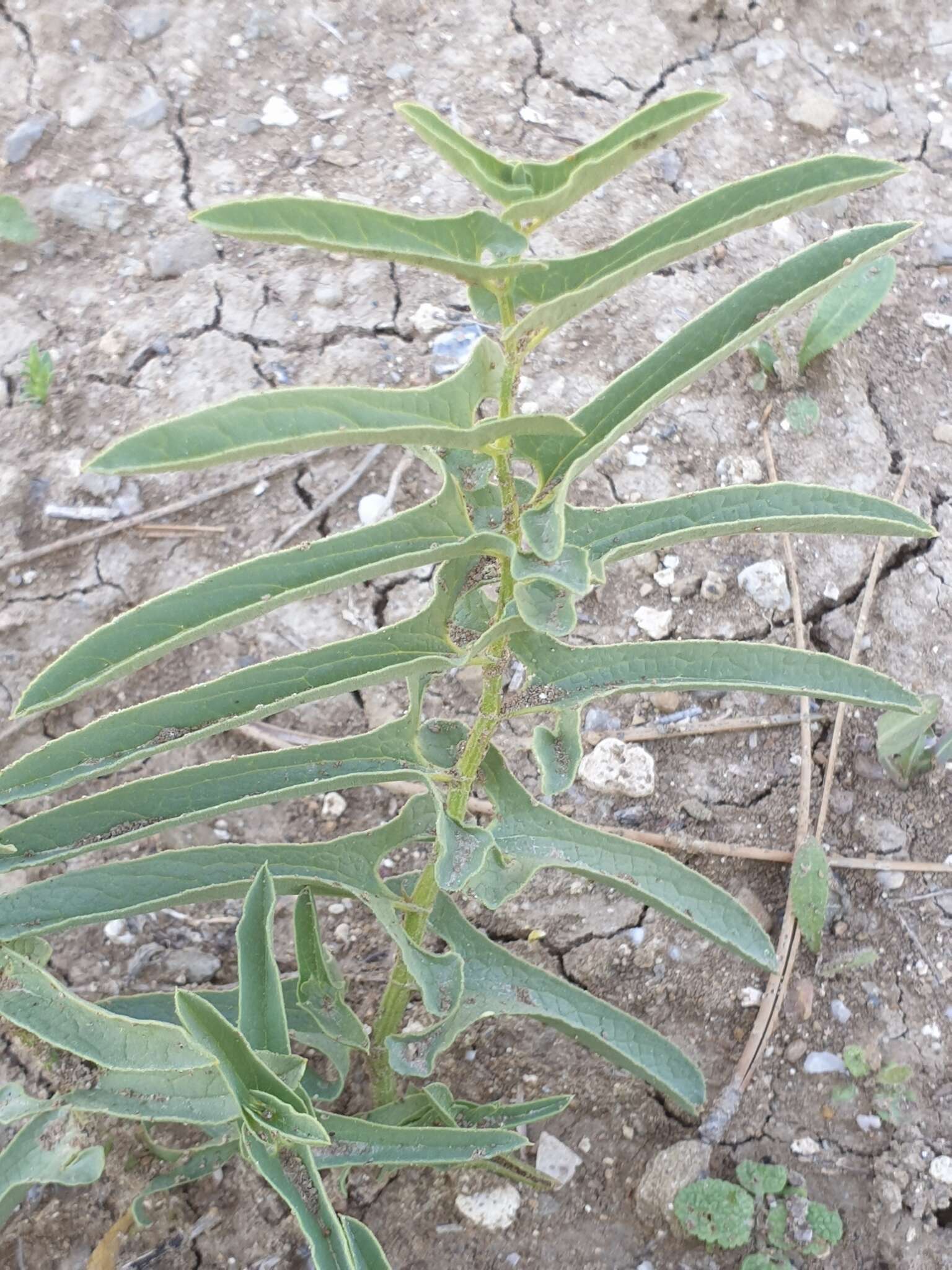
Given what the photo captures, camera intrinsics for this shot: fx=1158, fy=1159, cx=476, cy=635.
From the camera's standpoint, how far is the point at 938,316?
294 centimetres

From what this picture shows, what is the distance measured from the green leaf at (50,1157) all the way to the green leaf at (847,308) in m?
2.25

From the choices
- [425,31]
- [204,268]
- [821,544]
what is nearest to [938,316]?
[821,544]

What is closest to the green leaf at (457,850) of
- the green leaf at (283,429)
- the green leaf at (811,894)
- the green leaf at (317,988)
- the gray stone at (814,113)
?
the green leaf at (317,988)

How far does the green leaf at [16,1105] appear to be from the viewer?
1.42 meters

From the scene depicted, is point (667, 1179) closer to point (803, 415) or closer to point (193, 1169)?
point (193, 1169)

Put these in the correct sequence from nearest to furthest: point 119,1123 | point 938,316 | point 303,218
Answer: point 303,218
point 119,1123
point 938,316

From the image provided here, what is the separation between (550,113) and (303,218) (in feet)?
8.13

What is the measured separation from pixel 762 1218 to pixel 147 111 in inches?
120

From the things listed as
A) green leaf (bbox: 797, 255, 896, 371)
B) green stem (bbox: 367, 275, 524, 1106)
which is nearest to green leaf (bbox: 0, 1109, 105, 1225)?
green stem (bbox: 367, 275, 524, 1106)

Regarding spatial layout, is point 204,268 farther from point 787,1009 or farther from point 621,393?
point 787,1009

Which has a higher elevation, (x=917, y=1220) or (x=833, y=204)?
(x=833, y=204)

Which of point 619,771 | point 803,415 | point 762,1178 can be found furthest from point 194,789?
point 803,415

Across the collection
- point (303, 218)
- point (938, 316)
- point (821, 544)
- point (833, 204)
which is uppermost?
point (303, 218)

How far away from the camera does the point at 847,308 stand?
2.73 m
